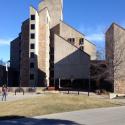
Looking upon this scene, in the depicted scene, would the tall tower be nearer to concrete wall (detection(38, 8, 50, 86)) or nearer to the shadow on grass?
concrete wall (detection(38, 8, 50, 86))

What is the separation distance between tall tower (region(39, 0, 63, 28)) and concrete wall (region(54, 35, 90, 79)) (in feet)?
67.2

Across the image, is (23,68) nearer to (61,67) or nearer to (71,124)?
(61,67)

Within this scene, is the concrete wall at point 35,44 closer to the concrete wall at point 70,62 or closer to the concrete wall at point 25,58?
the concrete wall at point 25,58

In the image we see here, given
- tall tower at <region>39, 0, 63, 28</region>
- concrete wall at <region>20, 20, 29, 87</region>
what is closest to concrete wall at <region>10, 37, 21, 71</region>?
tall tower at <region>39, 0, 63, 28</region>

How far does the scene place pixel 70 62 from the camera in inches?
4813

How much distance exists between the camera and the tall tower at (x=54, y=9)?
146m

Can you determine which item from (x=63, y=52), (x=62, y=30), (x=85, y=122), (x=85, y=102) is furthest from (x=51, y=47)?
(x=85, y=122)

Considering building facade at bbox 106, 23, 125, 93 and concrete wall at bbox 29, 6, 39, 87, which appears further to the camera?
concrete wall at bbox 29, 6, 39, 87

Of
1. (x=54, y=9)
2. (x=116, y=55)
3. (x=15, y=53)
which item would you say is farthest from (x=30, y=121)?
(x=15, y=53)

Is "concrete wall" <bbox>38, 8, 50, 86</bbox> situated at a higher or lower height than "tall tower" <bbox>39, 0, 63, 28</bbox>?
lower

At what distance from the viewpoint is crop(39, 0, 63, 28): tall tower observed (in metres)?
146

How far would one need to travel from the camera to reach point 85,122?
23.9m

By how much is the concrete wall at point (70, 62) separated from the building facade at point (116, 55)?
86.6 feet

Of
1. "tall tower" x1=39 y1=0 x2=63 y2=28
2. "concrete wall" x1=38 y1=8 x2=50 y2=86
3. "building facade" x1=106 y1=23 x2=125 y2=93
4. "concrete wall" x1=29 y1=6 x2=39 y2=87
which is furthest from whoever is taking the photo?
"tall tower" x1=39 y1=0 x2=63 y2=28
